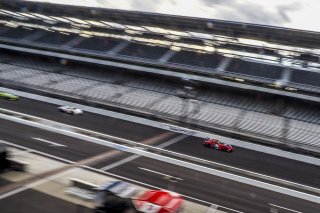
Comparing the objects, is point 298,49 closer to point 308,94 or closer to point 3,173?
point 308,94

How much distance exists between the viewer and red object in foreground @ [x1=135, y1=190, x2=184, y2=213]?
44.8 feet

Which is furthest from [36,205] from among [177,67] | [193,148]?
[177,67]

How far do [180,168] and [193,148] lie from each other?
7.89 meters

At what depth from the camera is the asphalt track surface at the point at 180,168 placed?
1881 cm

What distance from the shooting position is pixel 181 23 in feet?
126

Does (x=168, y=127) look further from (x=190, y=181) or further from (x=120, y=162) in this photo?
(x=190, y=181)

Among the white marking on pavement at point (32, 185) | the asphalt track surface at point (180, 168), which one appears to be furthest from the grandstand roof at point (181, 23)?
the white marking on pavement at point (32, 185)

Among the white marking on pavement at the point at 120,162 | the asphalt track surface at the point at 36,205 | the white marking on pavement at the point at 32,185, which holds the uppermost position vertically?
the white marking on pavement at the point at 120,162

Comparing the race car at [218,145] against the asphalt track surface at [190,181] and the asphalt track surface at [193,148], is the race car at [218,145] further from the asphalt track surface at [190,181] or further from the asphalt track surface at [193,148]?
the asphalt track surface at [190,181]

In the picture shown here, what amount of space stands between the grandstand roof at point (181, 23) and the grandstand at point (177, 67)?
108 mm

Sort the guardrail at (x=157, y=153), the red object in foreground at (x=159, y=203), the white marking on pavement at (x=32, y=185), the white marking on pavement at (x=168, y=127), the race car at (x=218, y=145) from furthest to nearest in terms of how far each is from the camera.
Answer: the white marking on pavement at (x=168, y=127), the race car at (x=218, y=145), the guardrail at (x=157, y=153), the white marking on pavement at (x=32, y=185), the red object in foreground at (x=159, y=203)

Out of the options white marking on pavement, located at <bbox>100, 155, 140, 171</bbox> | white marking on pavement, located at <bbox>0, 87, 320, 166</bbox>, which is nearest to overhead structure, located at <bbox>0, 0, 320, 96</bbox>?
white marking on pavement, located at <bbox>0, 87, 320, 166</bbox>

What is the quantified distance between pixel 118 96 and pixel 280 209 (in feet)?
93.5

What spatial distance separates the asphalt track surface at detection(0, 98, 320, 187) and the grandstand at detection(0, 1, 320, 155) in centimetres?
436
